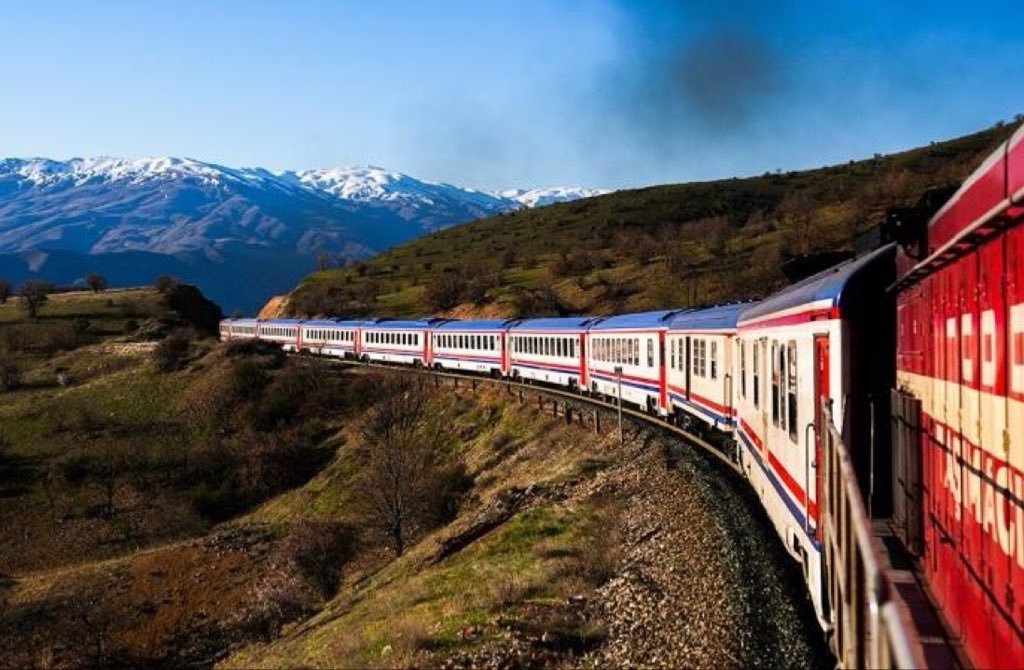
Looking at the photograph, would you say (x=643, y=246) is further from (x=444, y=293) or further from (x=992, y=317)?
(x=992, y=317)

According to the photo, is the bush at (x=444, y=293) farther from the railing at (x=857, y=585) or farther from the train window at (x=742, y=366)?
the railing at (x=857, y=585)

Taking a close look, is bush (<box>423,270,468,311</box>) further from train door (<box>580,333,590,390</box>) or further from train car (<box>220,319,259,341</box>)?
train door (<box>580,333,590,390</box>)

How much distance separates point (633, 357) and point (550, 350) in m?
11.5

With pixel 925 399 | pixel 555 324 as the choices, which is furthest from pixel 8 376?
pixel 925 399

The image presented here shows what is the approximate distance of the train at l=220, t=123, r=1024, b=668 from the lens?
15.3 ft

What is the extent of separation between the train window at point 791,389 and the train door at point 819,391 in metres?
1.26

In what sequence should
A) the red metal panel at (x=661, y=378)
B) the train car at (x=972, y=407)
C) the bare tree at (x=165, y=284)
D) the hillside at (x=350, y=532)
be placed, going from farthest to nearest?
the bare tree at (x=165, y=284)
the red metal panel at (x=661, y=378)
the hillside at (x=350, y=532)
the train car at (x=972, y=407)

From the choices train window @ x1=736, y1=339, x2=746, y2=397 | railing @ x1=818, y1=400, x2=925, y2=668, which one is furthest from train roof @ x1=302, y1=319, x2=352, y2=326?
railing @ x1=818, y1=400, x2=925, y2=668

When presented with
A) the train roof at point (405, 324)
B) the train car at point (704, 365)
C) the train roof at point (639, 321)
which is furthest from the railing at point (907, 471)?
the train roof at point (405, 324)

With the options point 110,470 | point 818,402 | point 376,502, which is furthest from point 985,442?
point 110,470

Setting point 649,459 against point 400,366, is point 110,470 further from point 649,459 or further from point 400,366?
point 649,459

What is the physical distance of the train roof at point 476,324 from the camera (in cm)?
5075

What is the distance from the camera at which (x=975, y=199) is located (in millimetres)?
5273

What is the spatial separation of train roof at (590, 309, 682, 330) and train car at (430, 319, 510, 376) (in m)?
13.9
